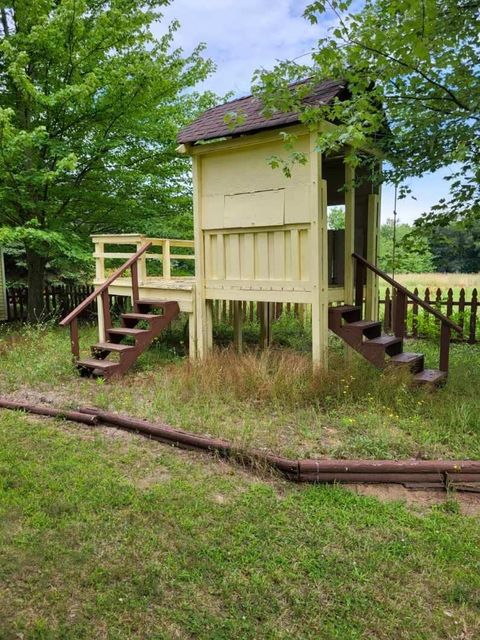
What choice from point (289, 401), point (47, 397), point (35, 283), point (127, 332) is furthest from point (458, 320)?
point (35, 283)

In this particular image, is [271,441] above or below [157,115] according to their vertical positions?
below

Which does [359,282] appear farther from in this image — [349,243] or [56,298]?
[56,298]

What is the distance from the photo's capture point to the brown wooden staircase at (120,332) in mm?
6801

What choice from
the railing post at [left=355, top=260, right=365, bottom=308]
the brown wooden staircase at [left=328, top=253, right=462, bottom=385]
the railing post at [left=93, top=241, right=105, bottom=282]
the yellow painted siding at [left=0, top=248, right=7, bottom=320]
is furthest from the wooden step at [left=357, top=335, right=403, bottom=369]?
the yellow painted siding at [left=0, top=248, right=7, bottom=320]

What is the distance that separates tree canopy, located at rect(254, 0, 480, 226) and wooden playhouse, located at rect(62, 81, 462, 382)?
67cm

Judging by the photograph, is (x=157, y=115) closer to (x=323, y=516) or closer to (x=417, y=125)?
(x=417, y=125)

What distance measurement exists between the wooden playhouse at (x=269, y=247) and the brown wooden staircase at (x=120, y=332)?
0.02 metres

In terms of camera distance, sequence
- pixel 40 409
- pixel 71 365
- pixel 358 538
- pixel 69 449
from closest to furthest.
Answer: pixel 358 538 < pixel 69 449 < pixel 40 409 < pixel 71 365

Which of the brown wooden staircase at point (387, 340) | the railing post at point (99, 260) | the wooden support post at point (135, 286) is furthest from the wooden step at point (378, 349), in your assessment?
the railing post at point (99, 260)

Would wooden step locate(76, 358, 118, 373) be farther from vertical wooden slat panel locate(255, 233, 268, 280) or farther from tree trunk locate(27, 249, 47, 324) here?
tree trunk locate(27, 249, 47, 324)

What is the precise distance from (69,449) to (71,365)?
2.93 m

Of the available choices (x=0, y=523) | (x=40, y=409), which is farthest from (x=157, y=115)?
(x=0, y=523)

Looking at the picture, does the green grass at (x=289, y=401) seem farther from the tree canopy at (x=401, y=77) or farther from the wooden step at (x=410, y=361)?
the tree canopy at (x=401, y=77)

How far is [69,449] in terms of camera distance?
14.3 feet
